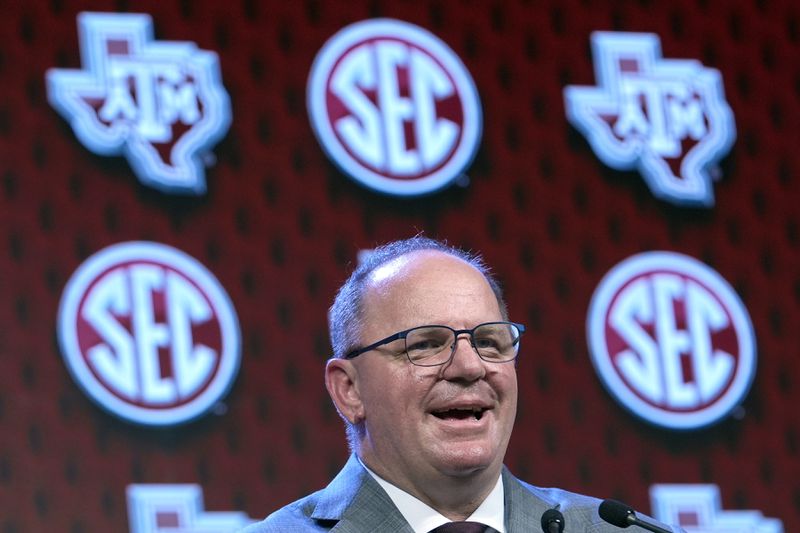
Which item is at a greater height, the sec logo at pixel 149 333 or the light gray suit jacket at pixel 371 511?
the sec logo at pixel 149 333

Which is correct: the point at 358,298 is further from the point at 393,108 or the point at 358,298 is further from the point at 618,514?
the point at 393,108

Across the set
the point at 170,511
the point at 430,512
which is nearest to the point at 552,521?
the point at 430,512

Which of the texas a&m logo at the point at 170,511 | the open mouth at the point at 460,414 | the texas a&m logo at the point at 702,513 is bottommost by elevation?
the texas a&m logo at the point at 702,513

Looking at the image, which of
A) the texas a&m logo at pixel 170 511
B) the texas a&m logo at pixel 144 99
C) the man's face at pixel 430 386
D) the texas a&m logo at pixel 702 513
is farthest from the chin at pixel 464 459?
the texas a&m logo at pixel 702 513

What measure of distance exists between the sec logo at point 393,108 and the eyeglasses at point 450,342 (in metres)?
1.91

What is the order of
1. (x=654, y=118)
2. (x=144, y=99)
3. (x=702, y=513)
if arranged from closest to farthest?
1. (x=144, y=99)
2. (x=702, y=513)
3. (x=654, y=118)

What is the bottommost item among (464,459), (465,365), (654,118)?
(464,459)

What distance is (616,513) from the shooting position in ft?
6.41

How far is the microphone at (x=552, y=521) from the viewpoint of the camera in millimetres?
1963

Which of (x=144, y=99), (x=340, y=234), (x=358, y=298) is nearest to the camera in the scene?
(x=358, y=298)

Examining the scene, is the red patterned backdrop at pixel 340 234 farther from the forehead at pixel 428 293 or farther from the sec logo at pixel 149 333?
the forehead at pixel 428 293

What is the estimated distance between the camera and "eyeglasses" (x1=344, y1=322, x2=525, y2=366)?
2078 mm

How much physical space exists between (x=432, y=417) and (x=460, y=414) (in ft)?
0.13

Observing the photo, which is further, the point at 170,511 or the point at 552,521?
the point at 170,511
